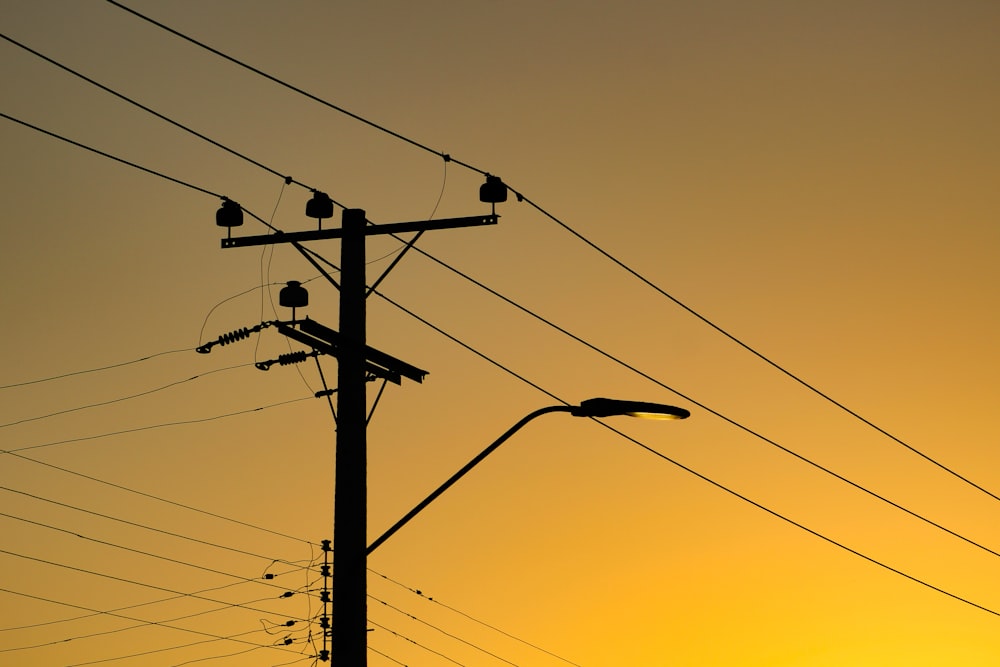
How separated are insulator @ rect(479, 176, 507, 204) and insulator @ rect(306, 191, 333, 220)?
2.32 m

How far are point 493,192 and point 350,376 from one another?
418 centimetres

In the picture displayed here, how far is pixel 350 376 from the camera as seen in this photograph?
63.4 feet

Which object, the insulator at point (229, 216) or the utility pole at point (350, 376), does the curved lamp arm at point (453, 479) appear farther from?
the insulator at point (229, 216)

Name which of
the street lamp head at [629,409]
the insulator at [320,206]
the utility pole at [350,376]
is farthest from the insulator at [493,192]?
the street lamp head at [629,409]

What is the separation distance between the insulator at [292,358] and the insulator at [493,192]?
3461mm

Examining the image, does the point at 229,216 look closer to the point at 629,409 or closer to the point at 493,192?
the point at 493,192

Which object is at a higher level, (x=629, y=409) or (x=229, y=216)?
(x=229, y=216)

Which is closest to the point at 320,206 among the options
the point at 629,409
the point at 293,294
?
the point at 293,294

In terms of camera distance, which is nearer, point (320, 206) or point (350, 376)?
point (350, 376)

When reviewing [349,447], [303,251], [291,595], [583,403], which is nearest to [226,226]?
[303,251]

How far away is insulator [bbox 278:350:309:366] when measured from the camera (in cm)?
2147

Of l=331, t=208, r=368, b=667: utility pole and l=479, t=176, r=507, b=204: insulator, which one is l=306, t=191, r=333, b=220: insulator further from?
l=479, t=176, r=507, b=204: insulator

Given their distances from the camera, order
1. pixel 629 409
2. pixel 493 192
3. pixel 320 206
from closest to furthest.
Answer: pixel 629 409 → pixel 320 206 → pixel 493 192

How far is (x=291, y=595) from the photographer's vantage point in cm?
4672
